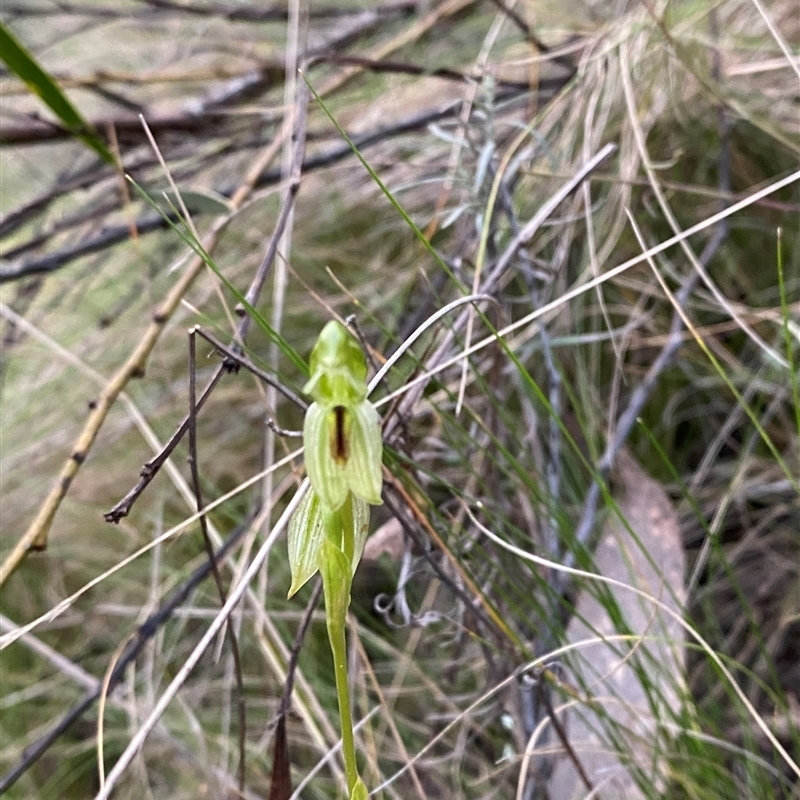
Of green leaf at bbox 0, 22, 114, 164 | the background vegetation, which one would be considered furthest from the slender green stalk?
green leaf at bbox 0, 22, 114, 164

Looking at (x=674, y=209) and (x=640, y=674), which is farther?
(x=674, y=209)

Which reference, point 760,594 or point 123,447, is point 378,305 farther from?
point 760,594

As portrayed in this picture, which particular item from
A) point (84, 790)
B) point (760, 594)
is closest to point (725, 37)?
point (760, 594)

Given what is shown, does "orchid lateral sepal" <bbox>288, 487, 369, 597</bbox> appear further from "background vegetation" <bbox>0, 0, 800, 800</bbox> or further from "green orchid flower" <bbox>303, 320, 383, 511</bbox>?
"background vegetation" <bbox>0, 0, 800, 800</bbox>

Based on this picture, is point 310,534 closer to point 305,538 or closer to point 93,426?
point 305,538

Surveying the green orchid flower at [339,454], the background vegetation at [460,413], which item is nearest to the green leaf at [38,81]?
the background vegetation at [460,413]

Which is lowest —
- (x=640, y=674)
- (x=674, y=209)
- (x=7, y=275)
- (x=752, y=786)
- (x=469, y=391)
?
(x=752, y=786)

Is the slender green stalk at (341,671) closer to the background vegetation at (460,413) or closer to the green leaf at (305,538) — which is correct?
the green leaf at (305,538)

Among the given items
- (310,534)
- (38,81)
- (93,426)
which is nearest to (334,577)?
(310,534)
